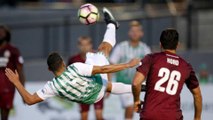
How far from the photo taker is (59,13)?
22688mm

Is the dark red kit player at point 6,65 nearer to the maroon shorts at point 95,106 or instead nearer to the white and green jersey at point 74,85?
the maroon shorts at point 95,106

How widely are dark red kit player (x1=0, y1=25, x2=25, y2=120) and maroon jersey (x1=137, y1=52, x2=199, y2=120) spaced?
5871 millimetres

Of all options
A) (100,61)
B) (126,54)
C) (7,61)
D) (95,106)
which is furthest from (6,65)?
(100,61)

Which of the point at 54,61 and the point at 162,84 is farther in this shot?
the point at 54,61

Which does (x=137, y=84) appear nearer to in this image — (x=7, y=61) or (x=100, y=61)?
(x=100, y=61)

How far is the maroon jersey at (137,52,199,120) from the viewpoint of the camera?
1091 cm

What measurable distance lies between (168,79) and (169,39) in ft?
1.63

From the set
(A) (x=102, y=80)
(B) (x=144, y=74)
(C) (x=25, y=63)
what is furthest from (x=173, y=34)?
(C) (x=25, y=63)

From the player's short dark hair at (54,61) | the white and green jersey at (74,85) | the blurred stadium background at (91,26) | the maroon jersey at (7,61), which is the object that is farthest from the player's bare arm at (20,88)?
the blurred stadium background at (91,26)

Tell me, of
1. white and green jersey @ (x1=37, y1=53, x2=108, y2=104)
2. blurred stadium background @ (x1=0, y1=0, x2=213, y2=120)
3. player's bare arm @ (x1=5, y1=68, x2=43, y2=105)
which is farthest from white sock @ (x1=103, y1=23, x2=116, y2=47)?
blurred stadium background @ (x1=0, y1=0, x2=213, y2=120)

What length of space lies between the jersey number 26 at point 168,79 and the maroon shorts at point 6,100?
6.14 metres

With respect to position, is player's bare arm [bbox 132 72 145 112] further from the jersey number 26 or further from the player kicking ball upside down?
the player kicking ball upside down

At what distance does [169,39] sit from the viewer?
10898 mm

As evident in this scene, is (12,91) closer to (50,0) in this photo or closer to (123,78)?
(123,78)
